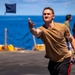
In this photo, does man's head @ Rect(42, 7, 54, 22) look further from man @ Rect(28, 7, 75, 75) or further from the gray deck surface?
the gray deck surface

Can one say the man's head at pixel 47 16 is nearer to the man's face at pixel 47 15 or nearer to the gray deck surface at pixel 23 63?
the man's face at pixel 47 15

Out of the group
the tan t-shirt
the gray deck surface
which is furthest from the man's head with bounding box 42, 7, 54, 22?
the gray deck surface

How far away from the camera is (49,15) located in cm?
602

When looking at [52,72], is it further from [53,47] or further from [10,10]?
[10,10]

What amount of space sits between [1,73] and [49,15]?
4.54 m

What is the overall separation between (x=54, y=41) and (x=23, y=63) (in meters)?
6.25

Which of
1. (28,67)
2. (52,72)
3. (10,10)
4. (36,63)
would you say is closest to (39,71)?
(28,67)

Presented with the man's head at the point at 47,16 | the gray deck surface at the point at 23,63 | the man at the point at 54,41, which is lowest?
the gray deck surface at the point at 23,63

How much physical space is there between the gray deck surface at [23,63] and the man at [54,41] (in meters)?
3.87

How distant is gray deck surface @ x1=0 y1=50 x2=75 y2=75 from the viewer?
Answer: 1040cm

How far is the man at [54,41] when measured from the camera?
6.05 metres

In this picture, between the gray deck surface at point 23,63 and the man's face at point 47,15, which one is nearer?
the man's face at point 47,15

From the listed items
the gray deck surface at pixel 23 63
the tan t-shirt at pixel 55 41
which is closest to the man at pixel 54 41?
the tan t-shirt at pixel 55 41

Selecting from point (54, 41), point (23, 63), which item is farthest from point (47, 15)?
point (23, 63)
